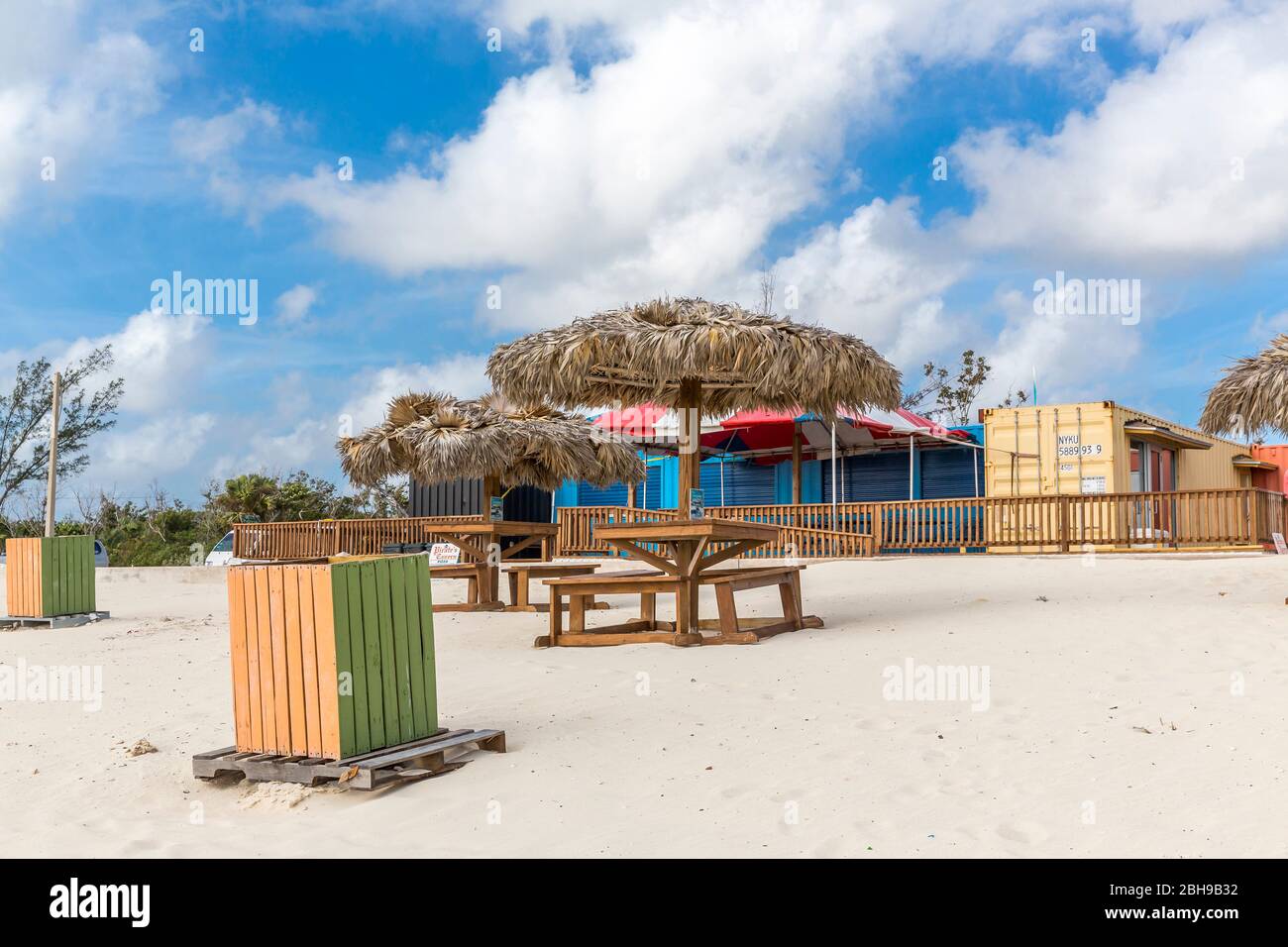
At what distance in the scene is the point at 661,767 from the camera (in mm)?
5242

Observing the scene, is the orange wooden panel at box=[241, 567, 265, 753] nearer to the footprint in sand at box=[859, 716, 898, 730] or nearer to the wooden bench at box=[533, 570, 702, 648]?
the footprint in sand at box=[859, 716, 898, 730]

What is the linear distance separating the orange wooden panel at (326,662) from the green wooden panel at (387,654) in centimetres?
31

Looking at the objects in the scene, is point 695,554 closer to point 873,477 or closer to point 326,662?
point 326,662

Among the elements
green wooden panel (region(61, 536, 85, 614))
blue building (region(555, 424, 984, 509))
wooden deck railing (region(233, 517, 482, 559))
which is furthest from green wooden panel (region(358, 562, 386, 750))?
blue building (region(555, 424, 984, 509))

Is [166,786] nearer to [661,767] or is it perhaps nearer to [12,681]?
[661,767]

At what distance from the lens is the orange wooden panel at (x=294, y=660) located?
17.2ft

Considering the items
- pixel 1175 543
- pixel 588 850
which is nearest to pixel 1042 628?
pixel 588 850

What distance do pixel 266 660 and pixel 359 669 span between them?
0.51 metres

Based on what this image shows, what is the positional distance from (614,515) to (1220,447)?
1539 centimetres

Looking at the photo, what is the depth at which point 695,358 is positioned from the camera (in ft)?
31.6

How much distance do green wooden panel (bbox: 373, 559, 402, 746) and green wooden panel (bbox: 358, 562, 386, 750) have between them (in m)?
0.01

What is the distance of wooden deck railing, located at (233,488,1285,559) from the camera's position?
1703 cm

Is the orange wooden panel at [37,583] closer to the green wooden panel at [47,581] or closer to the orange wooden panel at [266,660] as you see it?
the green wooden panel at [47,581]

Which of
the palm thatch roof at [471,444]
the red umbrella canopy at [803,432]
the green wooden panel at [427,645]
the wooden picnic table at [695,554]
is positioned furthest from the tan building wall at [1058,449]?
the green wooden panel at [427,645]
